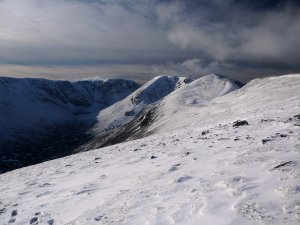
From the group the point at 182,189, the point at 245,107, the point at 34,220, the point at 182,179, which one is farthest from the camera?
the point at 245,107

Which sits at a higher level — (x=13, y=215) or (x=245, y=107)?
(x=245, y=107)

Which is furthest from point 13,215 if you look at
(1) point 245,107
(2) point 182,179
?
(1) point 245,107

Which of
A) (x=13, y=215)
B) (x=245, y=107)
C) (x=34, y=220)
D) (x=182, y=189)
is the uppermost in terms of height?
(x=245, y=107)

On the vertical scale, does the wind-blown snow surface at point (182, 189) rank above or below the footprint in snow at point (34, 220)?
above

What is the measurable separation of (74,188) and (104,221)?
602cm

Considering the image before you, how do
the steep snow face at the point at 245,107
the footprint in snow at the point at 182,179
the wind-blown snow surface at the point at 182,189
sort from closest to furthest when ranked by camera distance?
the wind-blown snow surface at the point at 182,189 < the footprint in snow at the point at 182,179 < the steep snow face at the point at 245,107

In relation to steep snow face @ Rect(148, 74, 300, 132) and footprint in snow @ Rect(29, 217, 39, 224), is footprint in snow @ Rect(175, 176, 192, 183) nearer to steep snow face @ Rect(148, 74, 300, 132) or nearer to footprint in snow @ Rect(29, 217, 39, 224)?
footprint in snow @ Rect(29, 217, 39, 224)

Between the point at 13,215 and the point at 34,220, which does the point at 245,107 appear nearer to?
the point at 13,215

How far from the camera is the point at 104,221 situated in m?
12.0

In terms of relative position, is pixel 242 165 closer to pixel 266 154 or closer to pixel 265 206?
pixel 266 154

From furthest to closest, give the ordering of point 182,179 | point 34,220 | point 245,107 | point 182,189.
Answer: point 245,107 < point 182,179 < point 34,220 < point 182,189

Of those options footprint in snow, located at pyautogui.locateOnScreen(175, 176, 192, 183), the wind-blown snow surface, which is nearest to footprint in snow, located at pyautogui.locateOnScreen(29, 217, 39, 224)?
the wind-blown snow surface

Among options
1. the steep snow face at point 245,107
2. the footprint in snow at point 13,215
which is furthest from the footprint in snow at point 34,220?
the steep snow face at point 245,107

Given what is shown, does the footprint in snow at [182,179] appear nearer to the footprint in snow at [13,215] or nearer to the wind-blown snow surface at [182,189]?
the wind-blown snow surface at [182,189]
